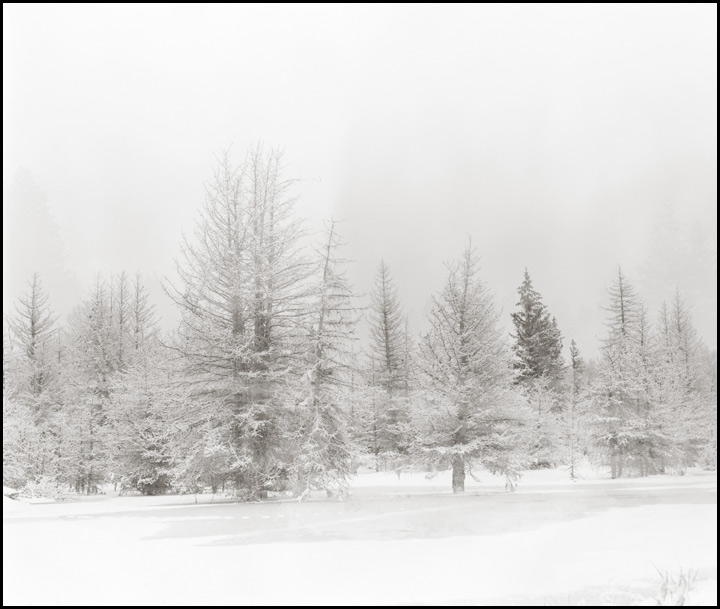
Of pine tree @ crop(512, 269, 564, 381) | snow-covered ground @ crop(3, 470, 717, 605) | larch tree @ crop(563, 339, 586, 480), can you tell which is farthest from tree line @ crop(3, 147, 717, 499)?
pine tree @ crop(512, 269, 564, 381)

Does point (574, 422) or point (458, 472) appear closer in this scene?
point (458, 472)

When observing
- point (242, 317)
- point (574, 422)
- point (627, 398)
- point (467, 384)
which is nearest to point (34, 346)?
point (242, 317)

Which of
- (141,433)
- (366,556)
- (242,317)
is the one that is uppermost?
(242,317)

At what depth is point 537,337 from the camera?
4422 cm

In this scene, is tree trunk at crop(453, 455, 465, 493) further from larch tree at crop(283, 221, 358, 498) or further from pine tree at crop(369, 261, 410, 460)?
pine tree at crop(369, 261, 410, 460)

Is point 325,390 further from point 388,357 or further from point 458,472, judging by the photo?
point 388,357

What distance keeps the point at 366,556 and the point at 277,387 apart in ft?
30.6

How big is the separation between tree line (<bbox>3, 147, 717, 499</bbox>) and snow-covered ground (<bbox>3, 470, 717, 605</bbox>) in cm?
428

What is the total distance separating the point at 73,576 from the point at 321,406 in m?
10.2

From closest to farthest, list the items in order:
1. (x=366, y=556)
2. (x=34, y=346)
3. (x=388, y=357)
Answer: (x=366, y=556)
(x=34, y=346)
(x=388, y=357)

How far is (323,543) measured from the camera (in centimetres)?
1023

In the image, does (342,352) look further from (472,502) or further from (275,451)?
(472,502)

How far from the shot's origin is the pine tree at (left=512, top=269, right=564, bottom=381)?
145 feet

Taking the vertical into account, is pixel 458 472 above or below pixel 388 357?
below
